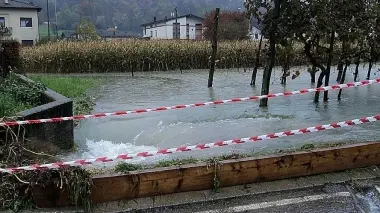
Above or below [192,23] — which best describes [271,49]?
below

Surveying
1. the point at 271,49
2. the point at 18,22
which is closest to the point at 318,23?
the point at 271,49

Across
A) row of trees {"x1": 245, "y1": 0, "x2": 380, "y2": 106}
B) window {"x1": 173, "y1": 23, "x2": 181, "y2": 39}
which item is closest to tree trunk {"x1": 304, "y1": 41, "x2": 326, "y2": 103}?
row of trees {"x1": 245, "y1": 0, "x2": 380, "y2": 106}

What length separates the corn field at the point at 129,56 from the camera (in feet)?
78.0

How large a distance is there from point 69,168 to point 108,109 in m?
6.92

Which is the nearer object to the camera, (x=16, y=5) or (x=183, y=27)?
(x=16, y=5)

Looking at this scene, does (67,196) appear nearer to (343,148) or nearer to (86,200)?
(86,200)

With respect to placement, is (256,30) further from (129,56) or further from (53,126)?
(53,126)

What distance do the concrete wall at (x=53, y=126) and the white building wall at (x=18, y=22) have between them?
54.6 metres

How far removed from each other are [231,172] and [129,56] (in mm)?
19761

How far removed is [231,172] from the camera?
16.8 feet

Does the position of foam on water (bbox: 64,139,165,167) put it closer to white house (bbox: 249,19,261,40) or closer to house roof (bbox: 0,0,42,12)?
white house (bbox: 249,19,261,40)

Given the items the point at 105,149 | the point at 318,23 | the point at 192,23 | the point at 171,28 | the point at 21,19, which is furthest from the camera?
the point at 171,28

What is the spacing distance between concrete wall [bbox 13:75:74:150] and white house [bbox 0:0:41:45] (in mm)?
54647

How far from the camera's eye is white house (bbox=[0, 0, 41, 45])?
59.0 meters
